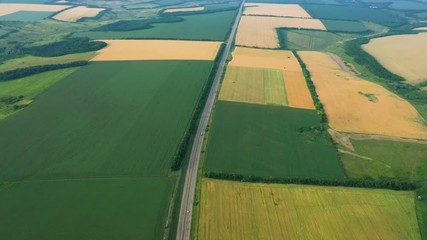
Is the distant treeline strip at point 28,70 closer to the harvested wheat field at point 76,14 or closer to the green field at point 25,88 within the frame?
the green field at point 25,88

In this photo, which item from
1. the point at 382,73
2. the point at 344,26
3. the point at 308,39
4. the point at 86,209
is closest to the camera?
the point at 86,209

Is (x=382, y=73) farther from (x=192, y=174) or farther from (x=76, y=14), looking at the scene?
(x=76, y=14)

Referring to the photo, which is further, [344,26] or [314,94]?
[344,26]

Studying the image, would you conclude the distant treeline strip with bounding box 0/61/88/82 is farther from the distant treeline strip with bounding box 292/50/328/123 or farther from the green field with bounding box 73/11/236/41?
the distant treeline strip with bounding box 292/50/328/123

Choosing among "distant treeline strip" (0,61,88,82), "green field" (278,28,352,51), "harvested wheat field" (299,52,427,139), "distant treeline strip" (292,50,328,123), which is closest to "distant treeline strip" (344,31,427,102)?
"harvested wheat field" (299,52,427,139)

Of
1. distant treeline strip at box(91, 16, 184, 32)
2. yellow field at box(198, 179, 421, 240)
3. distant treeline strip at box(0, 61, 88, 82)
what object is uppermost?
distant treeline strip at box(91, 16, 184, 32)

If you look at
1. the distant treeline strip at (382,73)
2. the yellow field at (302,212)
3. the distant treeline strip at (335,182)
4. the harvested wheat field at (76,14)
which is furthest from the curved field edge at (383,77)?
the harvested wheat field at (76,14)

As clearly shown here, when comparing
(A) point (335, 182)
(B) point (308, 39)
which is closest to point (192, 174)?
(A) point (335, 182)
